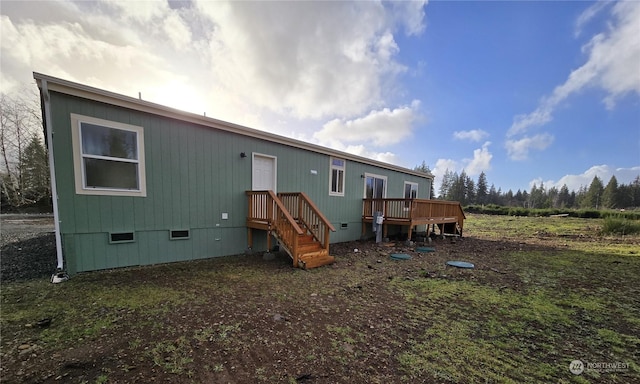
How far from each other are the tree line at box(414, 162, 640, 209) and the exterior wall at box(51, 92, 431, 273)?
5716cm

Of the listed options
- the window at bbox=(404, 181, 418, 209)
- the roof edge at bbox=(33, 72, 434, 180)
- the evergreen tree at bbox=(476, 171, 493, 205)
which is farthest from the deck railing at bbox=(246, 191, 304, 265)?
the evergreen tree at bbox=(476, 171, 493, 205)

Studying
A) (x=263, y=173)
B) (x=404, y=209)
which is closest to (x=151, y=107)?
(x=263, y=173)

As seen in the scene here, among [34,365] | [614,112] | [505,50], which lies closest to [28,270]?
[34,365]

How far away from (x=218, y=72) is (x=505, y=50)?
491 inches

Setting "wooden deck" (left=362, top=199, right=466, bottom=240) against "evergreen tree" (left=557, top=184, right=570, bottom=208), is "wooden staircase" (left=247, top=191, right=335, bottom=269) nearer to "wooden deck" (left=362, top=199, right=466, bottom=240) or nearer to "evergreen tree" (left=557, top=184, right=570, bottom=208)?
"wooden deck" (left=362, top=199, right=466, bottom=240)

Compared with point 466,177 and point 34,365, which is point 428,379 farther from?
point 466,177

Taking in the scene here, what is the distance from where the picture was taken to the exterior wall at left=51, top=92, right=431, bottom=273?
4.18 metres

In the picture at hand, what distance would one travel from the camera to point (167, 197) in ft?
17.2

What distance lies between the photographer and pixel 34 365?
1976mm

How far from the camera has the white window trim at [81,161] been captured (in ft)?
13.7

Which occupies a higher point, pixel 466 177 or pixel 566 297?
pixel 466 177

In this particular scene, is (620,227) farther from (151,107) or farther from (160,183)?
(151,107)

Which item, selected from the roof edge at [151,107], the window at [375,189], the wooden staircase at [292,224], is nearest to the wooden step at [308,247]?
the wooden staircase at [292,224]

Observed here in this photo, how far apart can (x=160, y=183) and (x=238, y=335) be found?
409cm
